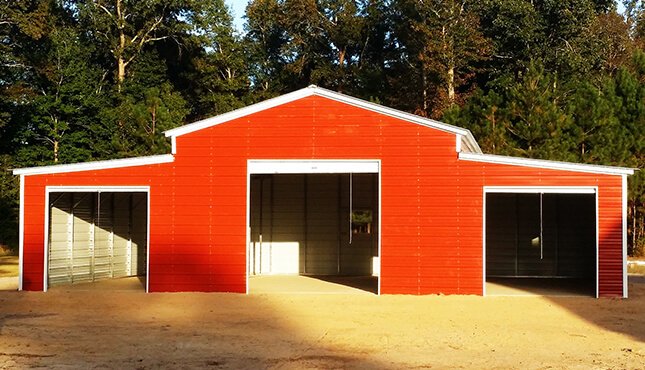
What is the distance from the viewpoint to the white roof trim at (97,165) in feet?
55.6

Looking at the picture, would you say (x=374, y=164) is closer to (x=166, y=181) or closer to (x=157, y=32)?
(x=166, y=181)

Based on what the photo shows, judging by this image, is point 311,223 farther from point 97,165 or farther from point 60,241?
point 97,165

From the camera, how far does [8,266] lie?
25484mm

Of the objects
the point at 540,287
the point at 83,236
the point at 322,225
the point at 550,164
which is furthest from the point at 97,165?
the point at 540,287

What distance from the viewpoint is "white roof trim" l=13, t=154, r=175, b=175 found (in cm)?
1694

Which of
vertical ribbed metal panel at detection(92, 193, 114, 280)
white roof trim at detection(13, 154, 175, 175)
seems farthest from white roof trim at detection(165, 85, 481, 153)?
vertical ribbed metal panel at detection(92, 193, 114, 280)

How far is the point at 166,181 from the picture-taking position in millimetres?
16953

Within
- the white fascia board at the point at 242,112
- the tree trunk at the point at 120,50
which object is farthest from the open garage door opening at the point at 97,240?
the tree trunk at the point at 120,50

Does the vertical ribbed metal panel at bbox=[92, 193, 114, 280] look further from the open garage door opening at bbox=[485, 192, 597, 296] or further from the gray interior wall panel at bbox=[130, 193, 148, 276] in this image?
the open garage door opening at bbox=[485, 192, 597, 296]

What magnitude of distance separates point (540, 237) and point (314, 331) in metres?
11.0

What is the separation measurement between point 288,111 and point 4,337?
735cm

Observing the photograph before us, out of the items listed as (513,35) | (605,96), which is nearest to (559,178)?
(605,96)

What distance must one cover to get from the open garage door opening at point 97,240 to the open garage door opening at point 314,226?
3045 mm

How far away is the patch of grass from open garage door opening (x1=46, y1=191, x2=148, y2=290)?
376 cm
